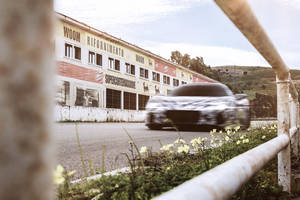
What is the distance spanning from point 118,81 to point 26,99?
26329mm

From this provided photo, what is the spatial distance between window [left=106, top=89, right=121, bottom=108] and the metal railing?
22463 millimetres

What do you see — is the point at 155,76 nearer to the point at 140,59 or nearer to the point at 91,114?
the point at 140,59

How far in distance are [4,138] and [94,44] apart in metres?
23.8

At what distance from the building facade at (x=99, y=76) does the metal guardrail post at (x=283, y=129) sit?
43.1 feet

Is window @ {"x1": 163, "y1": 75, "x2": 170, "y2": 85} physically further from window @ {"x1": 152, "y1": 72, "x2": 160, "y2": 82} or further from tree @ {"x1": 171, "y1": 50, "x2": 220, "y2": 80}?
tree @ {"x1": 171, "y1": 50, "x2": 220, "y2": 80}

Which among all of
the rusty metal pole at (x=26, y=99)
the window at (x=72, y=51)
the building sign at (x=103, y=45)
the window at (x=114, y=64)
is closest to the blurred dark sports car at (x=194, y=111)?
the rusty metal pole at (x=26, y=99)

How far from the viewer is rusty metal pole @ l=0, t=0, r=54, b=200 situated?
198 millimetres

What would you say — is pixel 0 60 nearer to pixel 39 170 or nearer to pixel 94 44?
pixel 39 170

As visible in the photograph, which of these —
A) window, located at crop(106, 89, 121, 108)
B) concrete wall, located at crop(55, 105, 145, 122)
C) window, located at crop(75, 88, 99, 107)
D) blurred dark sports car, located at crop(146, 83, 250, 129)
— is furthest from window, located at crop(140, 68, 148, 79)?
blurred dark sports car, located at crop(146, 83, 250, 129)

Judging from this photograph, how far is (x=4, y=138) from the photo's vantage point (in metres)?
0.20

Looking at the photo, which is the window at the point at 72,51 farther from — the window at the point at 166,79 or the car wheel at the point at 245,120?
the window at the point at 166,79

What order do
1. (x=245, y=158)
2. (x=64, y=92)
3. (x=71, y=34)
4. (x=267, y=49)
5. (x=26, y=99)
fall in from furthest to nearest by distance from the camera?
(x=71, y=34) < (x=64, y=92) < (x=267, y=49) < (x=245, y=158) < (x=26, y=99)

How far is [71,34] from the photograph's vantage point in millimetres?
21203

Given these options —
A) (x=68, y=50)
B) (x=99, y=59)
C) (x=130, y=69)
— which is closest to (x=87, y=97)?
(x=68, y=50)
